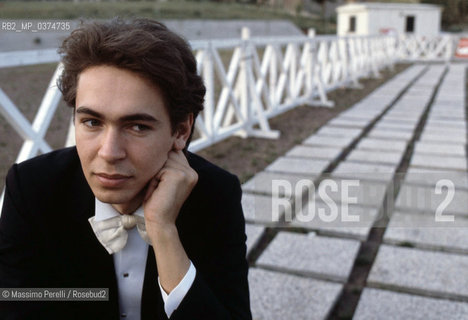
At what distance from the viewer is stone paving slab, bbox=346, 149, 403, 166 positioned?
4.83m

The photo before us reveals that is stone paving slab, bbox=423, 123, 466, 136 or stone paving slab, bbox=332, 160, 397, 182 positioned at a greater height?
stone paving slab, bbox=332, 160, 397, 182

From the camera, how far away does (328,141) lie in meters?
5.72

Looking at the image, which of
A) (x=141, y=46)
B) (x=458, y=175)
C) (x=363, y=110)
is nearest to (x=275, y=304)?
(x=141, y=46)

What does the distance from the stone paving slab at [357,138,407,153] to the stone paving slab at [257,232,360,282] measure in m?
2.54

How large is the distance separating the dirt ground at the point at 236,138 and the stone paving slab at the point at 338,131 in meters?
0.15

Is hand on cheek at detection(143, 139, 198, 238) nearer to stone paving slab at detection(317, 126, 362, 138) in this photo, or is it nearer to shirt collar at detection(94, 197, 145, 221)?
shirt collar at detection(94, 197, 145, 221)

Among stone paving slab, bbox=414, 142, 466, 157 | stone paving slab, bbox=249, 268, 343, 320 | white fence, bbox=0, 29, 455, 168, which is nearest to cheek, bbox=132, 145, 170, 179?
stone paving slab, bbox=249, 268, 343, 320

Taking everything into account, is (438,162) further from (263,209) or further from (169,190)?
(169,190)

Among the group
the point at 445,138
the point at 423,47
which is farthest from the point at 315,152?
the point at 423,47

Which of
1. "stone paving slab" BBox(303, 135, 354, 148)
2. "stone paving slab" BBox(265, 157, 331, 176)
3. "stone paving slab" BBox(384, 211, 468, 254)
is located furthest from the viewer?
"stone paving slab" BBox(303, 135, 354, 148)

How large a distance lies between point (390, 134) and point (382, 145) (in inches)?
26.5

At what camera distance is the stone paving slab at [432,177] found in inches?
164

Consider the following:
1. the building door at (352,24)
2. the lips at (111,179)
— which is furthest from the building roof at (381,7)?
the lips at (111,179)

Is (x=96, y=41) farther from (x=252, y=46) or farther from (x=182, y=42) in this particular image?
(x=252, y=46)
